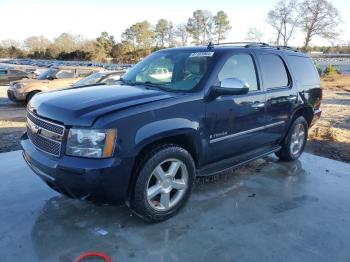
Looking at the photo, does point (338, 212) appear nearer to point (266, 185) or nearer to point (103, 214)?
point (266, 185)

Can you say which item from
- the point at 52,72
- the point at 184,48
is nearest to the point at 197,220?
the point at 184,48

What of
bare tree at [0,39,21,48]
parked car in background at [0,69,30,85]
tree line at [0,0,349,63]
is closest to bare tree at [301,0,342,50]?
tree line at [0,0,349,63]

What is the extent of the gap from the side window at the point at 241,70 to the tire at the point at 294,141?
4.79ft

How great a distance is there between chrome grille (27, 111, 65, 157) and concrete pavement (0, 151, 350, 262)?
835 mm

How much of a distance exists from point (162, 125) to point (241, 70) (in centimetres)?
161

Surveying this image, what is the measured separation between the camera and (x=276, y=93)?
194 inches

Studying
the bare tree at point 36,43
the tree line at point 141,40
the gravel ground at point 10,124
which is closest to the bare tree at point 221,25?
the tree line at point 141,40

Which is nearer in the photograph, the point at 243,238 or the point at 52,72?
the point at 243,238

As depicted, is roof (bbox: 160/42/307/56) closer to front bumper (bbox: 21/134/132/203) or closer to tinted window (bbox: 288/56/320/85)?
tinted window (bbox: 288/56/320/85)

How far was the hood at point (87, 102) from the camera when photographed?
3.17 metres

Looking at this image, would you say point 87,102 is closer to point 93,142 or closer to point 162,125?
point 93,142

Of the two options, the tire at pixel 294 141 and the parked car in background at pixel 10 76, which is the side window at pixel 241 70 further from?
the parked car in background at pixel 10 76

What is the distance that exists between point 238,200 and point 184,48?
2176 millimetres

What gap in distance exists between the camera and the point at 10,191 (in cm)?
436
